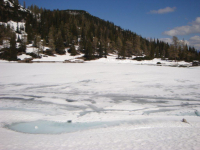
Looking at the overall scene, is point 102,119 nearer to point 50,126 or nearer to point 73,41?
point 50,126

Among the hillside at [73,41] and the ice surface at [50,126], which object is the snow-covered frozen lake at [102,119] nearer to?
the ice surface at [50,126]

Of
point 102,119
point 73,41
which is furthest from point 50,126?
point 73,41

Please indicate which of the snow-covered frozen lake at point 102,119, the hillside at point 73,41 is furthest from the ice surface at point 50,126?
the hillside at point 73,41

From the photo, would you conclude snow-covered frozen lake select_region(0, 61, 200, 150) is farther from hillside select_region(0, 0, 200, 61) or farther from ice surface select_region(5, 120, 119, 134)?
hillside select_region(0, 0, 200, 61)

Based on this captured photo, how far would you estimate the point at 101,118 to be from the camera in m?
6.13

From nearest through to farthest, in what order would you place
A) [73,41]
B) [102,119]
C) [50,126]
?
[50,126] → [102,119] → [73,41]

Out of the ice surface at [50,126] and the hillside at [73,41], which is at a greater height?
the hillside at [73,41]

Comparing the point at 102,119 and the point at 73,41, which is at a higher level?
the point at 73,41

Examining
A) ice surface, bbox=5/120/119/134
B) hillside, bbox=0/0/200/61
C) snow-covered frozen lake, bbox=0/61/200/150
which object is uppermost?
hillside, bbox=0/0/200/61

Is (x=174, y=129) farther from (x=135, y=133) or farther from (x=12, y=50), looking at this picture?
(x=12, y=50)

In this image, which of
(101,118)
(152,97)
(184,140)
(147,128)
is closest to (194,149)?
(184,140)

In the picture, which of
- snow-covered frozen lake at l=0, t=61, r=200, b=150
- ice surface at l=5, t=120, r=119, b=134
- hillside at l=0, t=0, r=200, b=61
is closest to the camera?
snow-covered frozen lake at l=0, t=61, r=200, b=150

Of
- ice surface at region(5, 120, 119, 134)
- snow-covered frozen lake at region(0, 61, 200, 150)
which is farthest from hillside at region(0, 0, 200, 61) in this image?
ice surface at region(5, 120, 119, 134)

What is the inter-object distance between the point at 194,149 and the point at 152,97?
19.7 feet
